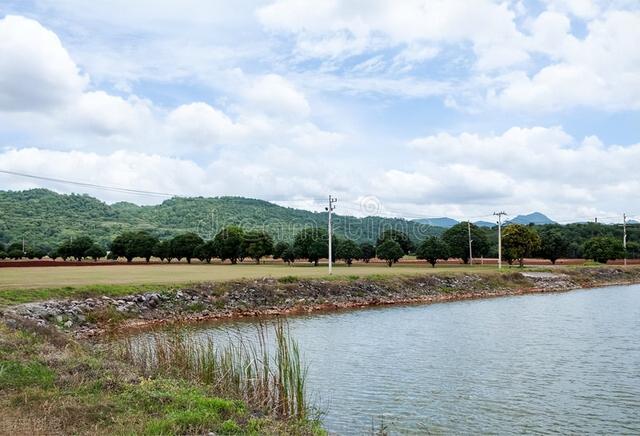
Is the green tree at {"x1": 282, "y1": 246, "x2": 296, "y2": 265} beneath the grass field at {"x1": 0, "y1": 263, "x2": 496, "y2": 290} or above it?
above

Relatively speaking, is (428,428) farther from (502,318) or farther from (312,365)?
(502,318)

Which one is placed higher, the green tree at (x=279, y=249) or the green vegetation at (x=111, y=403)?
the green tree at (x=279, y=249)

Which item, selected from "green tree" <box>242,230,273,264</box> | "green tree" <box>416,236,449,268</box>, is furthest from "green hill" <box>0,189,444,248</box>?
"green tree" <box>416,236,449,268</box>

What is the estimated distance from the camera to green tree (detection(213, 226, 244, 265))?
112 m

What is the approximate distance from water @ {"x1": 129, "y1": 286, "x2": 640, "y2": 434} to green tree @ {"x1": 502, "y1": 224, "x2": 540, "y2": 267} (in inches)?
2035

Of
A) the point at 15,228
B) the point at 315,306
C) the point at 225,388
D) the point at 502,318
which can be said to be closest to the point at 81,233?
the point at 15,228

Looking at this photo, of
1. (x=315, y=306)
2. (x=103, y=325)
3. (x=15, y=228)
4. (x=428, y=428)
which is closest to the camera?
(x=428, y=428)

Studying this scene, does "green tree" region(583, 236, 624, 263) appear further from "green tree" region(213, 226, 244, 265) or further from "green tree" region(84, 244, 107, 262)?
"green tree" region(84, 244, 107, 262)

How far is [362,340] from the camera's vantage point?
95.4 feet

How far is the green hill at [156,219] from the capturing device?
14562 cm

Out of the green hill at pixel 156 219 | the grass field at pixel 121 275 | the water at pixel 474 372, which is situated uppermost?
the green hill at pixel 156 219

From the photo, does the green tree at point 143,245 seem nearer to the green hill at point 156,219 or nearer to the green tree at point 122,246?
the green tree at point 122,246

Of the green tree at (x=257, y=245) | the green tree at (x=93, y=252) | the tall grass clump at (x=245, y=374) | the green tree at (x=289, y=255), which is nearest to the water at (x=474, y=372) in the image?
the tall grass clump at (x=245, y=374)

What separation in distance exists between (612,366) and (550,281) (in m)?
52.5
